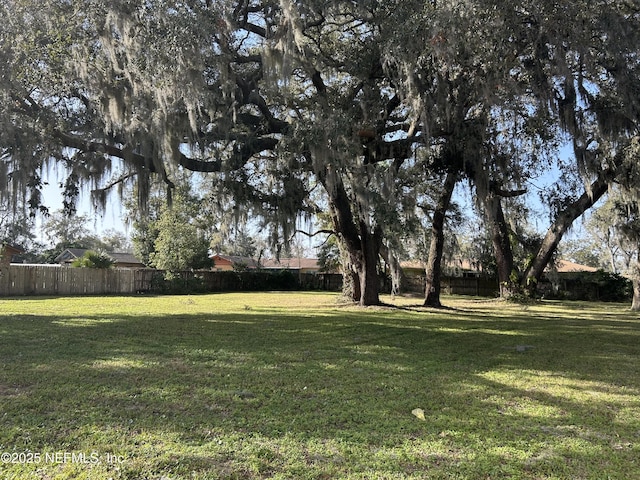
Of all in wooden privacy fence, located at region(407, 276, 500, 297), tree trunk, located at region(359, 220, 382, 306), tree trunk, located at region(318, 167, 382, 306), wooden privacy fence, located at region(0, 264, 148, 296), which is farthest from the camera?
wooden privacy fence, located at region(407, 276, 500, 297)

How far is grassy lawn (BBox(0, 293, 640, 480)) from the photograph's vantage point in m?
2.40

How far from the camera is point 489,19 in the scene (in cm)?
670

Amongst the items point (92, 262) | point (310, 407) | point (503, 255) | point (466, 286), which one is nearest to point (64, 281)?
point (92, 262)

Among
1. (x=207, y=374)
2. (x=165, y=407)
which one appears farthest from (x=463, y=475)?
(x=207, y=374)

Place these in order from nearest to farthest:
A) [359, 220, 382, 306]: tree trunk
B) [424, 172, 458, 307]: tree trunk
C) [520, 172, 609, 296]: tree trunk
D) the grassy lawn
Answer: the grassy lawn
[520, 172, 609, 296]: tree trunk
[359, 220, 382, 306]: tree trunk
[424, 172, 458, 307]: tree trunk

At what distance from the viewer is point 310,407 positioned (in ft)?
11.1

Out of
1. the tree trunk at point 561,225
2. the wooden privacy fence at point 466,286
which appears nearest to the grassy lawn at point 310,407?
the tree trunk at point 561,225

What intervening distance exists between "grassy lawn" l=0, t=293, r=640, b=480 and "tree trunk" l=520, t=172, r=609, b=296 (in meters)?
6.81

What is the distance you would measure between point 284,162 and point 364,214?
2203mm

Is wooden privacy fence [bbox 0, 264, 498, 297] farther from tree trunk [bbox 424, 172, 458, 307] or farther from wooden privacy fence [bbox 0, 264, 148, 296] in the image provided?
tree trunk [bbox 424, 172, 458, 307]

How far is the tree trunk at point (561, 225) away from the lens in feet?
39.6

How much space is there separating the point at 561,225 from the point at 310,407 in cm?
1219

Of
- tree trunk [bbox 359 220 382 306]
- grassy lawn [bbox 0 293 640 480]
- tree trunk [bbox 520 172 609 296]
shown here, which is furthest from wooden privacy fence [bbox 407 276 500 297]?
grassy lawn [bbox 0 293 640 480]

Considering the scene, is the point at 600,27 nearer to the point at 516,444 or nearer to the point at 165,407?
the point at 516,444
